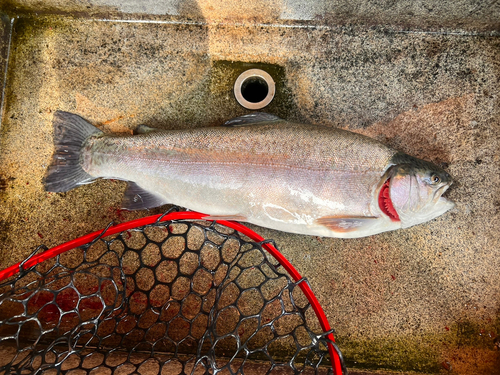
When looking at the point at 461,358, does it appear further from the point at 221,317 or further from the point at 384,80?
the point at 384,80


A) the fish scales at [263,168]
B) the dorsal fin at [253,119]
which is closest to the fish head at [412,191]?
the fish scales at [263,168]

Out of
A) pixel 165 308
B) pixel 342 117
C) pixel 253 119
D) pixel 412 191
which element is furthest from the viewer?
pixel 342 117

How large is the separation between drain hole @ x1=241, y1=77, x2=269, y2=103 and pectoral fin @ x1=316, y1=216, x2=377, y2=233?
130 centimetres

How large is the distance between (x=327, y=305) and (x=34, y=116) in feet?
10.2

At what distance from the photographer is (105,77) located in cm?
281

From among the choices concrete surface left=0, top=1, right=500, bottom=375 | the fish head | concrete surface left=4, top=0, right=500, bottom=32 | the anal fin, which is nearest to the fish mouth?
the fish head

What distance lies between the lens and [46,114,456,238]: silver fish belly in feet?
7.45

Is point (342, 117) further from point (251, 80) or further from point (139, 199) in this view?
point (139, 199)

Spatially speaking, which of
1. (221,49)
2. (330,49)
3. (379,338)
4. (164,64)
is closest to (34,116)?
(164,64)

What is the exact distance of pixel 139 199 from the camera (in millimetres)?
2473

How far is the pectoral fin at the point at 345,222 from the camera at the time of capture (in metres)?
2.29

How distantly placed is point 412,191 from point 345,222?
53 centimetres

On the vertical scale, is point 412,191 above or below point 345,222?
above

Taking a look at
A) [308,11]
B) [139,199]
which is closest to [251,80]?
[308,11]
